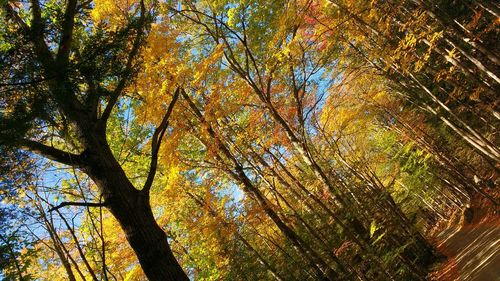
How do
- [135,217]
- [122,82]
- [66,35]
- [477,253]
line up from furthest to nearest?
[477,253] → [66,35] → [122,82] → [135,217]

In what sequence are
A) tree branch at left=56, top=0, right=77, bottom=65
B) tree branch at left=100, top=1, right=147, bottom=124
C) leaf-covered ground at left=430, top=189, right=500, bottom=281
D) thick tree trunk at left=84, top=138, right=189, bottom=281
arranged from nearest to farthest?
thick tree trunk at left=84, top=138, right=189, bottom=281 < tree branch at left=100, top=1, right=147, bottom=124 < tree branch at left=56, top=0, right=77, bottom=65 < leaf-covered ground at left=430, top=189, right=500, bottom=281

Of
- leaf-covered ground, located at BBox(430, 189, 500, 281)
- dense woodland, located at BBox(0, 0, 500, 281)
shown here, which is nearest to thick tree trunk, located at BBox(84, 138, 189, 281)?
dense woodland, located at BBox(0, 0, 500, 281)

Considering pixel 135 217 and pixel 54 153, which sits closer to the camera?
pixel 135 217

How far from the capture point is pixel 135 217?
294cm

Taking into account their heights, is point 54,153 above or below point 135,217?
above

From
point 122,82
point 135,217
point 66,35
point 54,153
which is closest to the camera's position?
point 135,217

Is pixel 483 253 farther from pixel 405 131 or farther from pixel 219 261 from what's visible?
pixel 405 131

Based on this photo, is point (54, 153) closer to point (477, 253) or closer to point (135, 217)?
point (135, 217)

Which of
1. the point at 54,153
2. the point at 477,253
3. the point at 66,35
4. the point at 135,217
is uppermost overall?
the point at 66,35

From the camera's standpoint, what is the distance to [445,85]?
565 inches

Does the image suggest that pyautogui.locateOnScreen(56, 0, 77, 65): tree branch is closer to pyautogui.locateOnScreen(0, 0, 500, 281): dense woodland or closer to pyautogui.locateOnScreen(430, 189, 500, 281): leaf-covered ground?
pyautogui.locateOnScreen(0, 0, 500, 281): dense woodland

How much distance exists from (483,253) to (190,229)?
7571 mm

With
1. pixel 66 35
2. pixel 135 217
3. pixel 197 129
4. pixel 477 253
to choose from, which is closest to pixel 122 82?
pixel 66 35

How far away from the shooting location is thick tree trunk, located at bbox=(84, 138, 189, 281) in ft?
9.38
